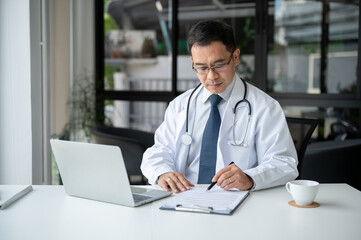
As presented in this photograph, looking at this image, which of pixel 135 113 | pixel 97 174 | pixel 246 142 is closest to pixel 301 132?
pixel 246 142

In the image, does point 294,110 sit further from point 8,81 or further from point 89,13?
point 8,81

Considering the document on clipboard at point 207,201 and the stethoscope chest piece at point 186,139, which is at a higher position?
the stethoscope chest piece at point 186,139

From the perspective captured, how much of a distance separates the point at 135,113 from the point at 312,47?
6.23ft

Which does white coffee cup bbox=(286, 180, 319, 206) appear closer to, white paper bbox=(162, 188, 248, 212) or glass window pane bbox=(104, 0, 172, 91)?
white paper bbox=(162, 188, 248, 212)

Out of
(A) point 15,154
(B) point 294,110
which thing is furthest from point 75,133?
(B) point 294,110

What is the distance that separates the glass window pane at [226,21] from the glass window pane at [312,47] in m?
0.21

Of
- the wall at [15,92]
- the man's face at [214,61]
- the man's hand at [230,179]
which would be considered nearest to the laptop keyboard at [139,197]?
the man's hand at [230,179]

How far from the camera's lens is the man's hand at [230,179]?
5.72ft

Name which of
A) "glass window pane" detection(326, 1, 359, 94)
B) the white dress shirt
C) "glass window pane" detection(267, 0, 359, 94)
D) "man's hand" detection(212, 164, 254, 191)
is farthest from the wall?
"glass window pane" detection(326, 1, 359, 94)

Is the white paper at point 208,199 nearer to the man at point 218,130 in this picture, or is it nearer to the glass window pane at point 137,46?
the man at point 218,130

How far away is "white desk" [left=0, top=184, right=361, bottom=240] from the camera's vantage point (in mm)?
1333

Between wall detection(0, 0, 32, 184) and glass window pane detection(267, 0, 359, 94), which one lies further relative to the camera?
glass window pane detection(267, 0, 359, 94)

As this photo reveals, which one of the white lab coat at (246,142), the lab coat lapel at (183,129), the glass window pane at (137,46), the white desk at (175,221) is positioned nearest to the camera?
the white desk at (175,221)

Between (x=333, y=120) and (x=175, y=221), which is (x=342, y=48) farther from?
(x=175, y=221)
